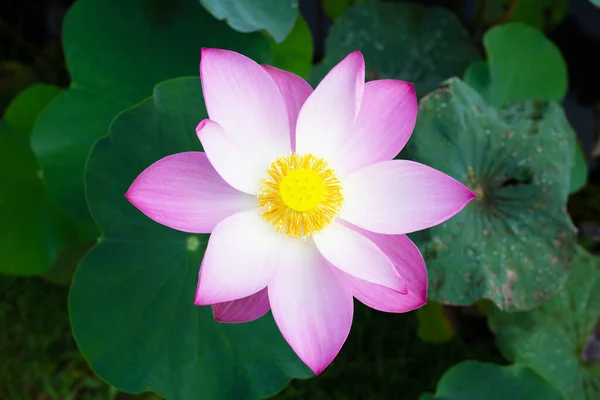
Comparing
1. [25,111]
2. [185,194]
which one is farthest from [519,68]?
[25,111]

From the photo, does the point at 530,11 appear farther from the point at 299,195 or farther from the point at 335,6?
the point at 299,195

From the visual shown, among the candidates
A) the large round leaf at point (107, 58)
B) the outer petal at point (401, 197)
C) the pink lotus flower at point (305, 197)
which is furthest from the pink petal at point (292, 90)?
the large round leaf at point (107, 58)

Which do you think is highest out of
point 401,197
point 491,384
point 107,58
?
point 401,197

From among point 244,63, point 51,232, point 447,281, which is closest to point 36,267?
point 51,232

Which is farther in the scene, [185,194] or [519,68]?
[519,68]

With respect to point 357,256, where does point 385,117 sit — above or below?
above
